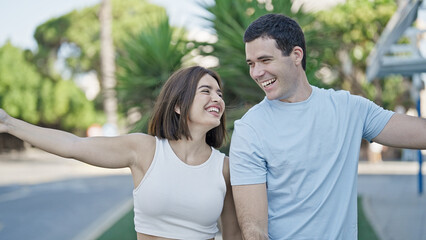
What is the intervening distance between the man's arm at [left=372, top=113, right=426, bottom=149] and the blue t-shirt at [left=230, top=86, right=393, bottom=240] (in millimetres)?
181

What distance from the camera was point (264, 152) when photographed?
237cm

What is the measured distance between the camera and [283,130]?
94.3 inches

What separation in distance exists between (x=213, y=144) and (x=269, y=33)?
2.59ft

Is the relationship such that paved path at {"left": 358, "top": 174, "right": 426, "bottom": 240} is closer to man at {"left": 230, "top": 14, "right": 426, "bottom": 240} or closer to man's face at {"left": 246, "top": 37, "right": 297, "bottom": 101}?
man at {"left": 230, "top": 14, "right": 426, "bottom": 240}

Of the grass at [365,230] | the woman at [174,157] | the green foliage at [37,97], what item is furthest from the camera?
the green foliage at [37,97]

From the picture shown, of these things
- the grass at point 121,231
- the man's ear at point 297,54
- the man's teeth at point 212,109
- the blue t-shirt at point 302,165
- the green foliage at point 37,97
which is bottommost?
the green foliage at point 37,97

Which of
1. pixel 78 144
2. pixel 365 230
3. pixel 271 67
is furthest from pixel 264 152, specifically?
pixel 365 230

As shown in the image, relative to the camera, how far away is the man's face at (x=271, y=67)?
2424mm

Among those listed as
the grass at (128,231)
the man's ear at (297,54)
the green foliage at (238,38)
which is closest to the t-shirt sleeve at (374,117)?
the man's ear at (297,54)

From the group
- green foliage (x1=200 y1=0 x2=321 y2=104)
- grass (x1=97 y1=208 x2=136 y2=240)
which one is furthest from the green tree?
green foliage (x1=200 y1=0 x2=321 y2=104)

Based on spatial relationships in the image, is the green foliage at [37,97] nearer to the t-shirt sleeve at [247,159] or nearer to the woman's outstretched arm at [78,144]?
the woman's outstretched arm at [78,144]

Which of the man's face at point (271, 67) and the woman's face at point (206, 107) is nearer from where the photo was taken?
the man's face at point (271, 67)

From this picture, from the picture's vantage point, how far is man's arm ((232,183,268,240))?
2342 millimetres

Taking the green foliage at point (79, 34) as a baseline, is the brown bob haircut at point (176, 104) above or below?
A: above
